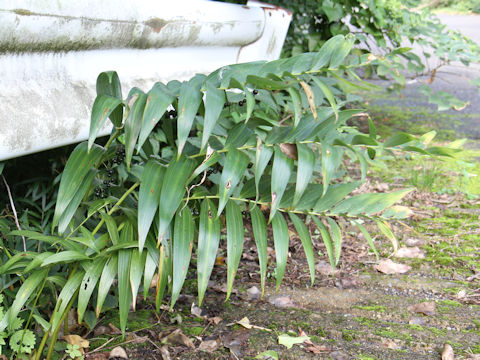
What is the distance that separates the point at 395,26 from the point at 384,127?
32.7 inches

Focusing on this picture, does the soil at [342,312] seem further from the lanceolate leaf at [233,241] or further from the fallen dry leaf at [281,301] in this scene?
the lanceolate leaf at [233,241]

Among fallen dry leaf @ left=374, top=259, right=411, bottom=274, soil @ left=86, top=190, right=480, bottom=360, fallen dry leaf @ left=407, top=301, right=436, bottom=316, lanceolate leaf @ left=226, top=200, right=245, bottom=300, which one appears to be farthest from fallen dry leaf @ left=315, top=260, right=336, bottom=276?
lanceolate leaf @ left=226, top=200, right=245, bottom=300

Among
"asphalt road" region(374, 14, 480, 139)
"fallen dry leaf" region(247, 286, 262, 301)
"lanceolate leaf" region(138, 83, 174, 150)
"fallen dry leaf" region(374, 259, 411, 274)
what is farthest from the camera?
"asphalt road" region(374, 14, 480, 139)

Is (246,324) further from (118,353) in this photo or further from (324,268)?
(324,268)

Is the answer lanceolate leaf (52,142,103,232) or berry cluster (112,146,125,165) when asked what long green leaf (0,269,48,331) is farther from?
berry cluster (112,146,125,165)

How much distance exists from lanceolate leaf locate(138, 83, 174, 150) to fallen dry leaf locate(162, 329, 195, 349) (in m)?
0.71

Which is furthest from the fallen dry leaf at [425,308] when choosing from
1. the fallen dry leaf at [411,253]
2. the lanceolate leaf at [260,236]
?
the lanceolate leaf at [260,236]

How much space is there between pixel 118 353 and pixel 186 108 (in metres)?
0.79

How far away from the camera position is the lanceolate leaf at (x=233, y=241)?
4.87ft

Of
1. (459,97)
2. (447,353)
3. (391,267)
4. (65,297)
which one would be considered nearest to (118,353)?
(65,297)

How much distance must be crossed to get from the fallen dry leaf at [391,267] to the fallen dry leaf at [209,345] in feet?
2.88

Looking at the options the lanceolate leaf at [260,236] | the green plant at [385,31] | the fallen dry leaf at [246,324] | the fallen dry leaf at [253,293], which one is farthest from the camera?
the green plant at [385,31]

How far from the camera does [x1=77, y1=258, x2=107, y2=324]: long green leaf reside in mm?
1406

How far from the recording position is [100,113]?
132 cm
